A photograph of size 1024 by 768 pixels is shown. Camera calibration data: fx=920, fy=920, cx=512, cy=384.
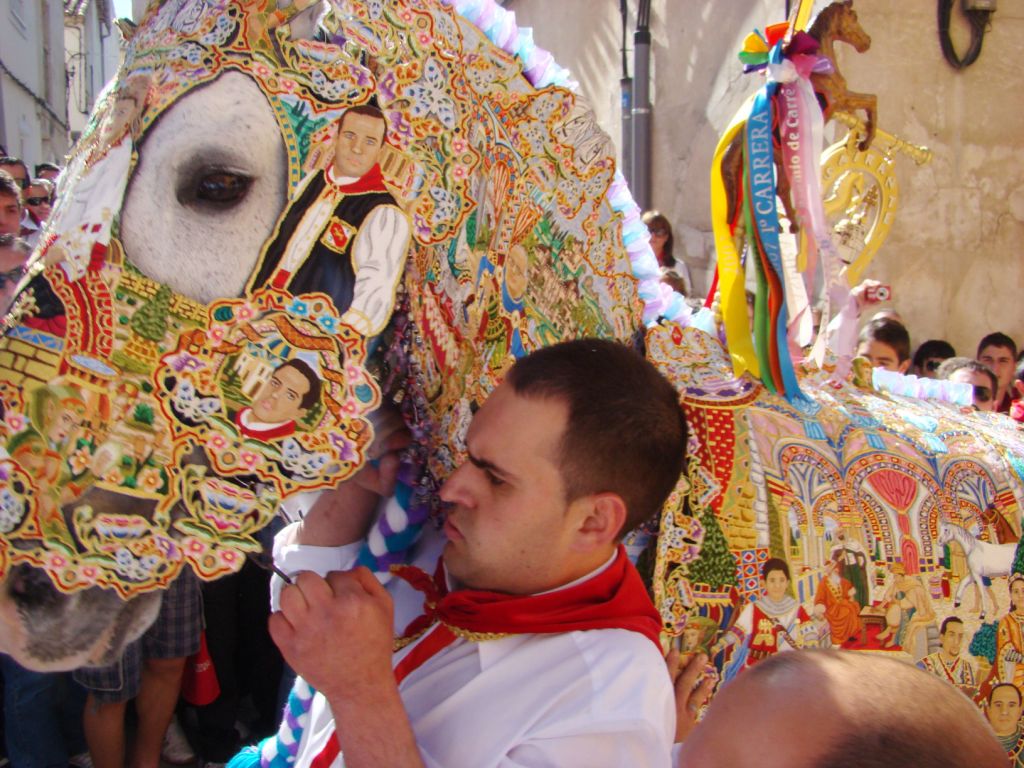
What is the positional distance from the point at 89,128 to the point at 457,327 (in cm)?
61

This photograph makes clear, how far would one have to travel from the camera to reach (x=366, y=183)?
1.33m

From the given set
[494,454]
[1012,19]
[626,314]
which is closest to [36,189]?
[626,314]

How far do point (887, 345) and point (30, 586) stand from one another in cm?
368

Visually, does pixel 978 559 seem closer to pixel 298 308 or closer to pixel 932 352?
pixel 298 308

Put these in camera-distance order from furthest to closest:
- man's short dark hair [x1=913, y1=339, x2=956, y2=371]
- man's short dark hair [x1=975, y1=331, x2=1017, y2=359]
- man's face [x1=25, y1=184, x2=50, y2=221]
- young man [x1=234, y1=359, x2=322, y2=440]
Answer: man's short dark hair [x1=913, y1=339, x2=956, y2=371]
man's face [x1=25, y1=184, x2=50, y2=221]
man's short dark hair [x1=975, y1=331, x2=1017, y2=359]
young man [x1=234, y1=359, x2=322, y2=440]

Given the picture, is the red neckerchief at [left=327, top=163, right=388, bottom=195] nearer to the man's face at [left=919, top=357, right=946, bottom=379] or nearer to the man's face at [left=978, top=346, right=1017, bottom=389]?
the man's face at [left=978, top=346, right=1017, bottom=389]

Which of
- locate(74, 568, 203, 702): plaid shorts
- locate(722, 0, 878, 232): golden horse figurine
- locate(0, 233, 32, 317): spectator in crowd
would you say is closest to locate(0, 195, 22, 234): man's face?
locate(0, 233, 32, 317): spectator in crowd

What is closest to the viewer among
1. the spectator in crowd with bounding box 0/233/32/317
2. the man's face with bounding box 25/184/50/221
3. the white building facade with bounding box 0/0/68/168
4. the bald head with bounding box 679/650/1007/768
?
the bald head with bounding box 679/650/1007/768

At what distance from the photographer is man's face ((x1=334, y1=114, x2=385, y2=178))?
131cm

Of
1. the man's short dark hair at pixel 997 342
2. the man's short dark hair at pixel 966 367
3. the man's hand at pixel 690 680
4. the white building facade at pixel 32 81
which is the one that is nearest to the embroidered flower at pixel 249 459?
the man's hand at pixel 690 680

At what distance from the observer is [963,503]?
82.4 inches

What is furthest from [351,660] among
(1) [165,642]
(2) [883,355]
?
(2) [883,355]

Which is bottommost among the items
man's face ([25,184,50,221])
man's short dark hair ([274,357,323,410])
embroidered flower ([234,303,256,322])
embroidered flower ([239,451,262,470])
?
embroidered flower ([239,451,262,470])

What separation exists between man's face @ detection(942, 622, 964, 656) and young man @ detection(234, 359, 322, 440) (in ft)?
4.98
